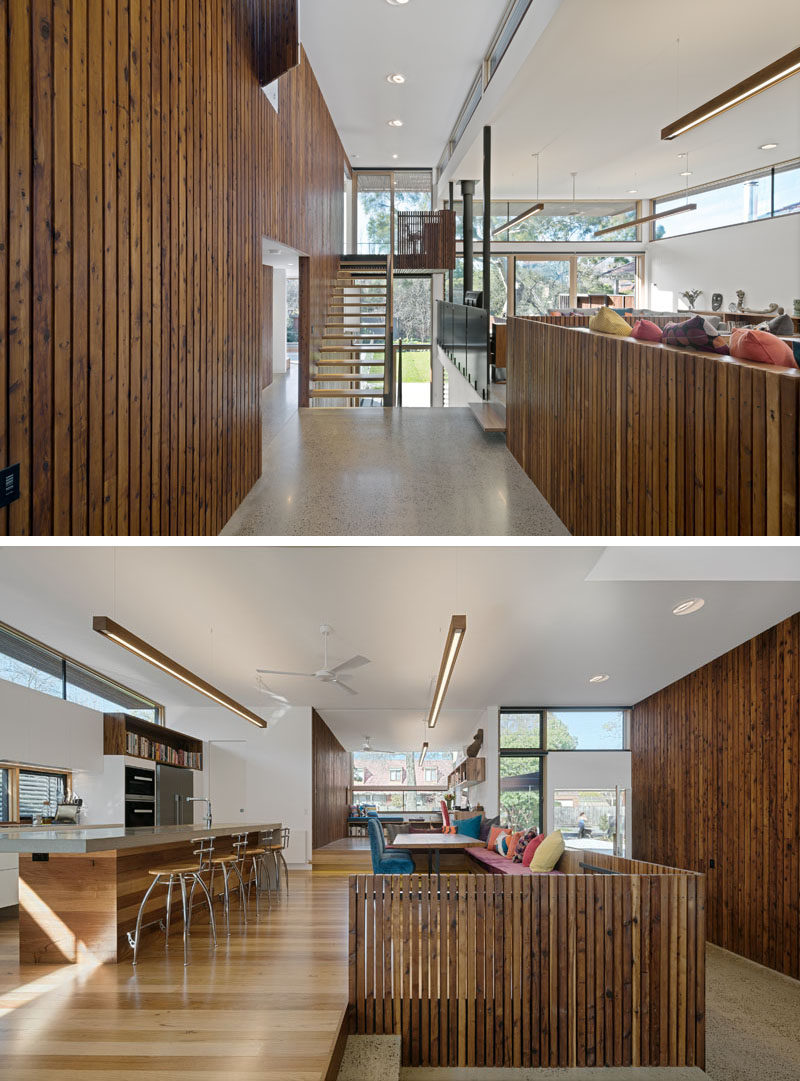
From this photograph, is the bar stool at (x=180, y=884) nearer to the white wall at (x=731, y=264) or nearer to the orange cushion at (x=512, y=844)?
the orange cushion at (x=512, y=844)

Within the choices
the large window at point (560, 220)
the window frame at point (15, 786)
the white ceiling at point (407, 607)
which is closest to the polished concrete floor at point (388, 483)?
the white ceiling at point (407, 607)

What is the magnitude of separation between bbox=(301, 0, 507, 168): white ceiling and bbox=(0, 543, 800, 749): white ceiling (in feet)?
22.8

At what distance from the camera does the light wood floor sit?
400cm

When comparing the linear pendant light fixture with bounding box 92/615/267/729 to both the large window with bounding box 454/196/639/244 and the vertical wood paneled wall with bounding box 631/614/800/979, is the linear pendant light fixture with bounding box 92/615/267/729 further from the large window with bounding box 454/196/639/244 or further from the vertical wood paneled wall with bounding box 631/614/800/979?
the large window with bounding box 454/196/639/244

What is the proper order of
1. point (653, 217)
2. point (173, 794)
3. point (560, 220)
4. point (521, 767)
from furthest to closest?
point (560, 220) → point (653, 217) → point (521, 767) → point (173, 794)

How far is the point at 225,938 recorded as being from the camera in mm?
7375

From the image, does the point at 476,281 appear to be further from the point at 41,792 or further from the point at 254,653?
the point at 41,792

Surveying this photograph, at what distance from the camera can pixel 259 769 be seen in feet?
50.4

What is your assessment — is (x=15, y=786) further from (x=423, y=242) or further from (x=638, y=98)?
(x=423, y=242)

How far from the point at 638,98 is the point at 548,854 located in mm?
9468

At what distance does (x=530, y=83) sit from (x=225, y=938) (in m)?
9.84

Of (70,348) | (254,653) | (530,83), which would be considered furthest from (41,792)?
(530,83)

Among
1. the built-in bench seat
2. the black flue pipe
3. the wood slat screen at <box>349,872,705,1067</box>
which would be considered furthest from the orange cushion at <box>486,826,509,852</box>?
the black flue pipe

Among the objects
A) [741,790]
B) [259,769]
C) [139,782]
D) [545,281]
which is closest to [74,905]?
[139,782]
